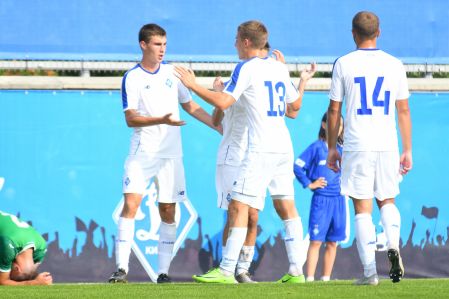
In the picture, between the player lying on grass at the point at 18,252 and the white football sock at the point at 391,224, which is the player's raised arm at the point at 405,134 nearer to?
the white football sock at the point at 391,224

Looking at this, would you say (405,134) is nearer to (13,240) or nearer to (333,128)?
(333,128)

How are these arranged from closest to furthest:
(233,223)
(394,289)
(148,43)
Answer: (394,289)
(233,223)
(148,43)

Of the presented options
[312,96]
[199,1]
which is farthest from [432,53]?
[199,1]

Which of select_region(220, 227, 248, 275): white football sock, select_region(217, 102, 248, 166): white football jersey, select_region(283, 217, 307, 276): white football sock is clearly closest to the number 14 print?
select_region(217, 102, 248, 166): white football jersey

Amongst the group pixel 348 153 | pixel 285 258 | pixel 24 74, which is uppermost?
pixel 24 74

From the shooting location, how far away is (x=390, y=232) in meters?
9.20

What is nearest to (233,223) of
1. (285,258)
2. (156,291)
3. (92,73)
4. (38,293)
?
(156,291)

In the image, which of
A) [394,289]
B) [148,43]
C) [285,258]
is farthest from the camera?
[285,258]

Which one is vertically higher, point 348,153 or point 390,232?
point 348,153

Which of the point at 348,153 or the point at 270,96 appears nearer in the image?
the point at 348,153

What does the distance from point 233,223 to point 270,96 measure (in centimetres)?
116

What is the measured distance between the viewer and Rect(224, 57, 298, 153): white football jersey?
394 inches

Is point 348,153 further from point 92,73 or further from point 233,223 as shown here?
point 92,73

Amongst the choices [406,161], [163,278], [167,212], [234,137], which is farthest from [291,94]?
[163,278]
